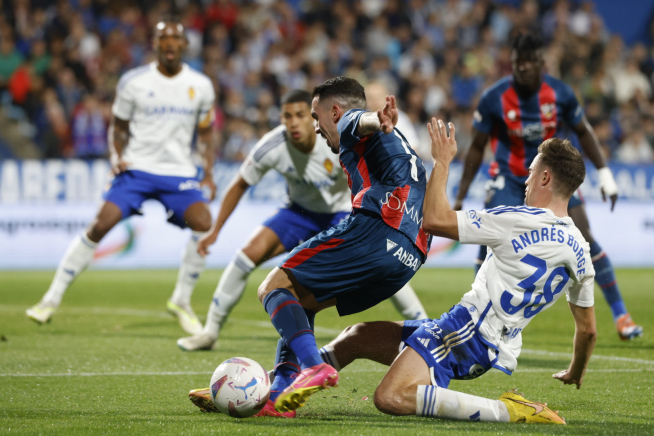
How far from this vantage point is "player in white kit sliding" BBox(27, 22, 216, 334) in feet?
23.8

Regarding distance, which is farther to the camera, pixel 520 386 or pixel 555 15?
pixel 555 15

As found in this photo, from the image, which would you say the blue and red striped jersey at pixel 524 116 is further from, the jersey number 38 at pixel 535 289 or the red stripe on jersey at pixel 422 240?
the jersey number 38 at pixel 535 289

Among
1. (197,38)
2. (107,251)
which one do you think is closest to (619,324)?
(107,251)

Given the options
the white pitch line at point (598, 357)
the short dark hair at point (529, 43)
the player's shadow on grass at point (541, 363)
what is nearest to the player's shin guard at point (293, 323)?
the player's shadow on grass at point (541, 363)

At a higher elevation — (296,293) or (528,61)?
(528,61)

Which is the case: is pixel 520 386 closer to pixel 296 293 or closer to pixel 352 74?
pixel 296 293

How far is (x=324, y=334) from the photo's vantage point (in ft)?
23.7

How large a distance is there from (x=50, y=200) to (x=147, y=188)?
22.9 feet

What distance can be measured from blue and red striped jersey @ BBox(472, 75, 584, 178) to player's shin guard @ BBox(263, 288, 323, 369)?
335 centimetres

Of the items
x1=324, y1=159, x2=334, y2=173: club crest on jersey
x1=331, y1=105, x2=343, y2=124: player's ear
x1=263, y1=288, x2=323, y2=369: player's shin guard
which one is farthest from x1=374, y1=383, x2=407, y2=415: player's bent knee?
x1=324, y1=159, x2=334, y2=173: club crest on jersey

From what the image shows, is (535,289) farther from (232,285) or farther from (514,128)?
(514,128)

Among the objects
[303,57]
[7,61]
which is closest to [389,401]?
[7,61]

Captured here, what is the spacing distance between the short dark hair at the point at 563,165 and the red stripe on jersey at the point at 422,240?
0.65 m

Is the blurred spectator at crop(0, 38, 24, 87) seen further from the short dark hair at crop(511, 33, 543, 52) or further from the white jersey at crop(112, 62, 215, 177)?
the short dark hair at crop(511, 33, 543, 52)
